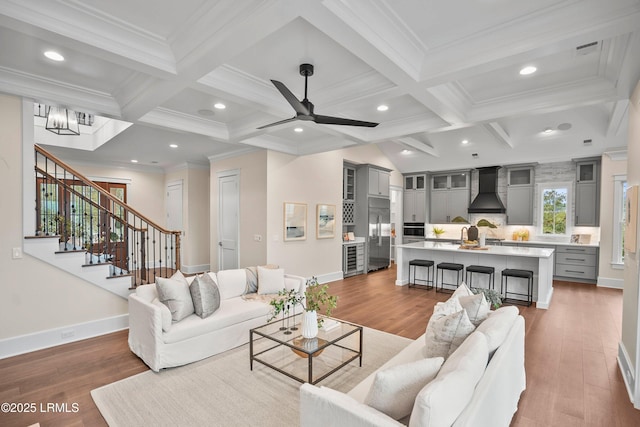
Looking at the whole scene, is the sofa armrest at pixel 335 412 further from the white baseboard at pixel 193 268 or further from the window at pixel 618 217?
the window at pixel 618 217

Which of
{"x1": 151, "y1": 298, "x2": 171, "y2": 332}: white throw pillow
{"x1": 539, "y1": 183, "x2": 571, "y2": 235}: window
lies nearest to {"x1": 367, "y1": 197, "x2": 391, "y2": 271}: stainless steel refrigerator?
{"x1": 539, "y1": 183, "x2": 571, "y2": 235}: window

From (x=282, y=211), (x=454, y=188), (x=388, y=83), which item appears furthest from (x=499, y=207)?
(x=388, y=83)

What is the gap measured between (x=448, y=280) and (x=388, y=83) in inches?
177

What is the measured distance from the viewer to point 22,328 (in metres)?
3.51

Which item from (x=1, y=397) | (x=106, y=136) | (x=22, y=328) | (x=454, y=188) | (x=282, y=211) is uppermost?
(x=106, y=136)

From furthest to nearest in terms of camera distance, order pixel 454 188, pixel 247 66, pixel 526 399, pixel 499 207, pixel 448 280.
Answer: pixel 454 188
pixel 499 207
pixel 448 280
pixel 247 66
pixel 526 399

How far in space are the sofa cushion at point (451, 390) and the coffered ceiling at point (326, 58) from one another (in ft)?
7.14

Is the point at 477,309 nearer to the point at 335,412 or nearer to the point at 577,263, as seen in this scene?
the point at 335,412

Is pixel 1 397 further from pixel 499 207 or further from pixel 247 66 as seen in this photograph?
pixel 499 207

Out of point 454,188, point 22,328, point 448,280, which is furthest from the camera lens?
point 454,188

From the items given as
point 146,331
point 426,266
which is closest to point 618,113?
point 426,266

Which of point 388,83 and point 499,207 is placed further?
point 499,207

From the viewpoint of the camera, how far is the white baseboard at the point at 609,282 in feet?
21.5

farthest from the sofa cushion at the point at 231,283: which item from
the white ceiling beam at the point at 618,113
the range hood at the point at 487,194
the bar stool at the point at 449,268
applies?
the range hood at the point at 487,194
